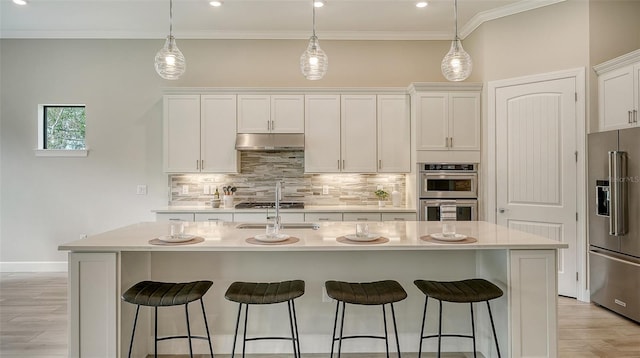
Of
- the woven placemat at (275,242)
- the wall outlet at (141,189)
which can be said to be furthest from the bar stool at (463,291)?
the wall outlet at (141,189)

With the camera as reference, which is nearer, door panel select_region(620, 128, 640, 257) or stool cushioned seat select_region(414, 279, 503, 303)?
stool cushioned seat select_region(414, 279, 503, 303)

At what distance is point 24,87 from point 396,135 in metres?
4.94

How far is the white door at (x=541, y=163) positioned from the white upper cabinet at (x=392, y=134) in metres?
1.06

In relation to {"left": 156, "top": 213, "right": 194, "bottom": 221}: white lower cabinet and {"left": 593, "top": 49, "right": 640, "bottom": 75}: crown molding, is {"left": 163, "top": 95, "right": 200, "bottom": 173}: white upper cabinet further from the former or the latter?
{"left": 593, "top": 49, "right": 640, "bottom": 75}: crown molding

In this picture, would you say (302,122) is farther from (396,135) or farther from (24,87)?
(24,87)

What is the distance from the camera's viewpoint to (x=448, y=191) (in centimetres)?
428

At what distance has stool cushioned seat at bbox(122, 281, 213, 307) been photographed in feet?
6.64

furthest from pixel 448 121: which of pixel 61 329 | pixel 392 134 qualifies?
pixel 61 329

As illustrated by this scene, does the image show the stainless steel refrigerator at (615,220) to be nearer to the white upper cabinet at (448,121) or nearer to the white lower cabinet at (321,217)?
the white upper cabinet at (448,121)

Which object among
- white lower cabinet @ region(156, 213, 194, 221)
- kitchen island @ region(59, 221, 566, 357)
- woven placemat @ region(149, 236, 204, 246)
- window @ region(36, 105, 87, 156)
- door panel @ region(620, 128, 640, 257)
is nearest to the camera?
woven placemat @ region(149, 236, 204, 246)

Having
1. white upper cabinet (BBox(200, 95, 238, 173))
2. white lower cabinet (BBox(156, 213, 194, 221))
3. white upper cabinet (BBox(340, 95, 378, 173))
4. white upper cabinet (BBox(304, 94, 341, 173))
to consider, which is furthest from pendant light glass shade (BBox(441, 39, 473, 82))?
white lower cabinet (BBox(156, 213, 194, 221))

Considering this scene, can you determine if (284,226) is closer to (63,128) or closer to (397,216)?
(397,216)

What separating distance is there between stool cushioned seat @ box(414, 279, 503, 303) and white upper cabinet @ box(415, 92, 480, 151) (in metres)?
2.35

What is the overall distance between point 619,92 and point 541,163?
3.02 feet
